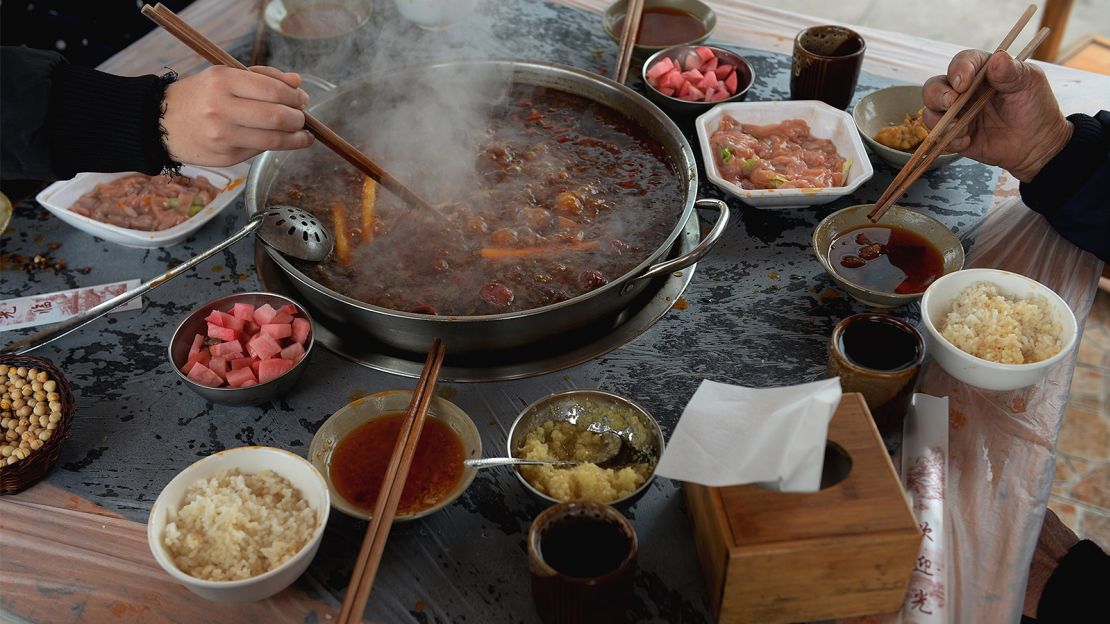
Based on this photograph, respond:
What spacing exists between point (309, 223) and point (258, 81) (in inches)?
21.5

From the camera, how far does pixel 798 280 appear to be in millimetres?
2775

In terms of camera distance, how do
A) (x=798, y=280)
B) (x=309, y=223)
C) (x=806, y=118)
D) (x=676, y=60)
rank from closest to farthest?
(x=309, y=223)
(x=798, y=280)
(x=806, y=118)
(x=676, y=60)

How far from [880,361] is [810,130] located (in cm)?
126

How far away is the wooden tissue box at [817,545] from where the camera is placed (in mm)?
1664

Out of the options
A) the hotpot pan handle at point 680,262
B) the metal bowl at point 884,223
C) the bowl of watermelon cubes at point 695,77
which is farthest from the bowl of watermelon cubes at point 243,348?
the bowl of watermelon cubes at point 695,77

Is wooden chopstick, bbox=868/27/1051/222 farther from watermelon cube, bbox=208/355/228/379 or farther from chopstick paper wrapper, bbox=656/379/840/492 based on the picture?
watermelon cube, bbox=208/355/228/379

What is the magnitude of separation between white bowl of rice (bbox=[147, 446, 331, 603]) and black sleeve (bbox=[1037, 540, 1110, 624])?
78.2 inches

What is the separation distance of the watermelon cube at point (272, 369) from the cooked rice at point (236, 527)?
0.41 metres

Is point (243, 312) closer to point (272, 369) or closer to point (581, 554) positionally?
point (272, 369)

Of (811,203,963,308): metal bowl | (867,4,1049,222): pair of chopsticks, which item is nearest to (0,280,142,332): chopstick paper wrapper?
(811,203,963,308): metal bowl

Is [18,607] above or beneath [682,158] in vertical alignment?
beneath

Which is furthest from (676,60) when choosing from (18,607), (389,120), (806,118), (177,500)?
(18,607)

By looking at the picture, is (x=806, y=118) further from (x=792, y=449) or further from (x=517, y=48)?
(x=792, y=449)

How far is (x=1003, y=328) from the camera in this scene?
2242 millimetres
